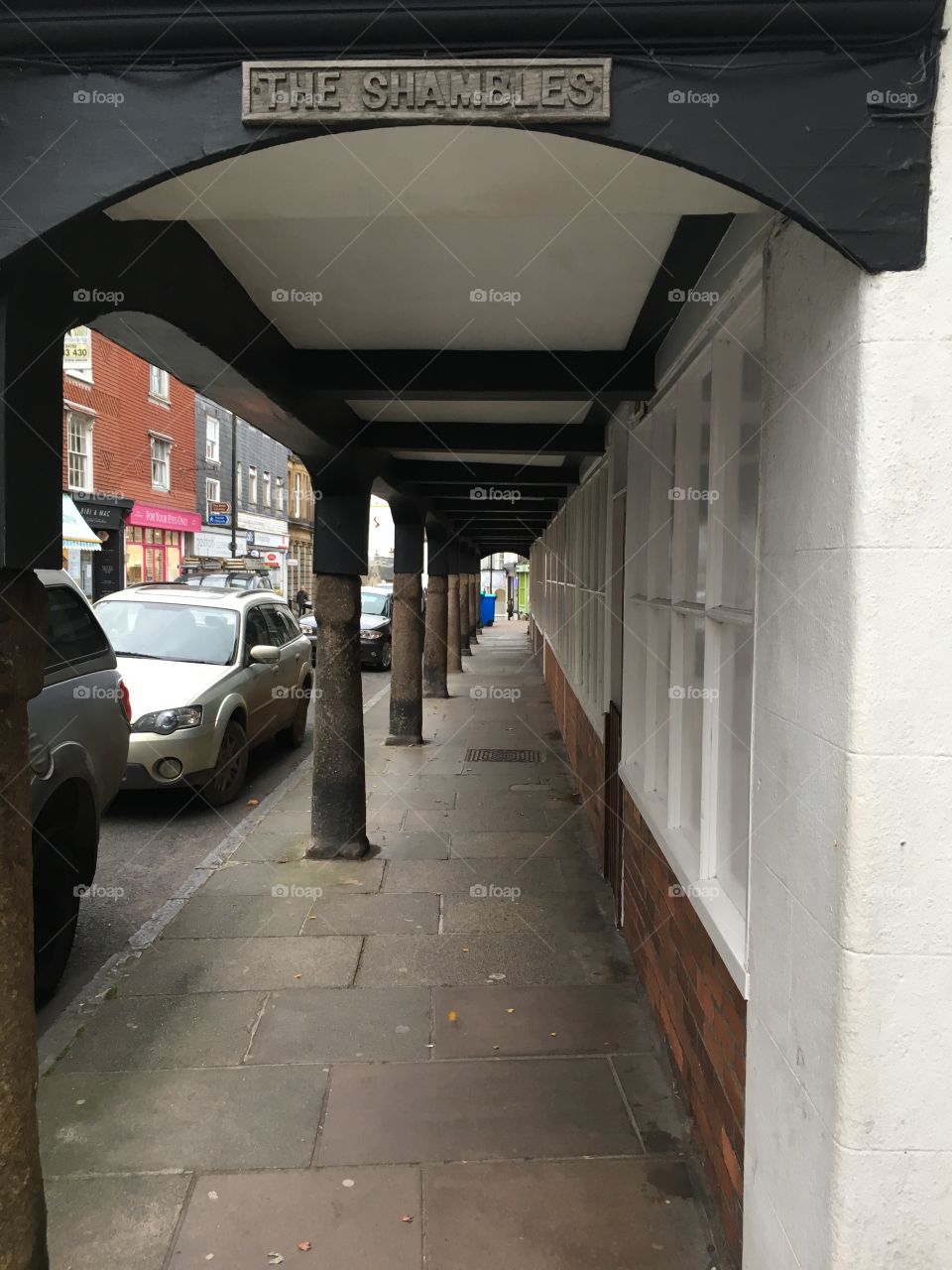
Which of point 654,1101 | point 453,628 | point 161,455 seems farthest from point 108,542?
point 654,1101

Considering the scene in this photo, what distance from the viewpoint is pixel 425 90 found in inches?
68.3

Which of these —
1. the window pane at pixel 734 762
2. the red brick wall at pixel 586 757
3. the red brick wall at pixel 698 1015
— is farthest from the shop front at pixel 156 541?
the window pane at pixel 734 762

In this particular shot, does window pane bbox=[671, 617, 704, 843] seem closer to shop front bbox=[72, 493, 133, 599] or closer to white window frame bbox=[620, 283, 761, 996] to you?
white window frame bbox=[620, 283, 761, 996]

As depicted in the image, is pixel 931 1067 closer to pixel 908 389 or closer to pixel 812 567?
pixel 812 567

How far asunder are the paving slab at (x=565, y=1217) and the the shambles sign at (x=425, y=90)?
9.63 feet

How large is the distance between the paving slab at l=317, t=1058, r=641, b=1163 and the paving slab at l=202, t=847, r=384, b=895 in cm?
216

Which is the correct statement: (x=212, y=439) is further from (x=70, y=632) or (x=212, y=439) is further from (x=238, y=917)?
(x=238, y=917)

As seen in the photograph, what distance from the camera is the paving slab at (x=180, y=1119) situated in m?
3.09

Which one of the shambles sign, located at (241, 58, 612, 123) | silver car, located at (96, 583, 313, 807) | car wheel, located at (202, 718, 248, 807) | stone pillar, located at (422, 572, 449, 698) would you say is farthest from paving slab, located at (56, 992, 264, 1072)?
stone pillar, located at (422, 572, 449, 698)

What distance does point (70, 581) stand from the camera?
522 centimetres

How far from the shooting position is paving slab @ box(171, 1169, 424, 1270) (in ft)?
8.66

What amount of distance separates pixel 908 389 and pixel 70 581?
4725mm

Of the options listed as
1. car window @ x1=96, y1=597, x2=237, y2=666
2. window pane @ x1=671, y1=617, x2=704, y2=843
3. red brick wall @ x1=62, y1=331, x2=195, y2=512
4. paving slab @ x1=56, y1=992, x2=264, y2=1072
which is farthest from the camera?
red brick wall @ x1=62, y1=331, x2=195, y2=512

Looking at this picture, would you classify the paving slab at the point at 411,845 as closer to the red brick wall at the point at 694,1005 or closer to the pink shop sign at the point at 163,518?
the red brick wall at the point at 694,1005
